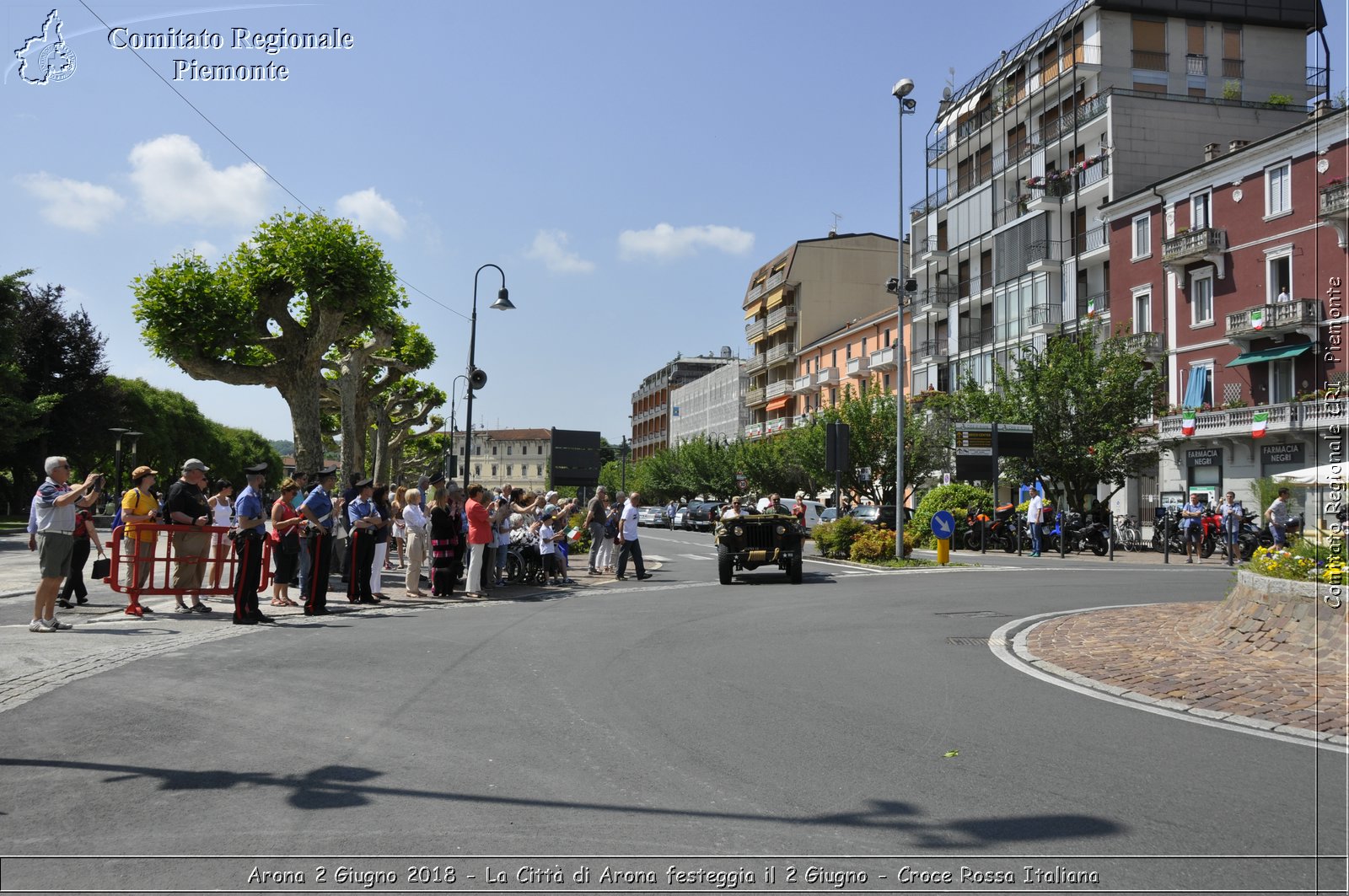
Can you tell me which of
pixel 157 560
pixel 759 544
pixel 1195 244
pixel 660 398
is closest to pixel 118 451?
pixel 759 544

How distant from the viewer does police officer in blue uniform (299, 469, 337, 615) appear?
13391 mm

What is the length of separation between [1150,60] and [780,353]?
42846 mm

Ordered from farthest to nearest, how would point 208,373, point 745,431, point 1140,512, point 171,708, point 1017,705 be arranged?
point 745,431
point 1140,512
point 208,373
point 1017,705
point 171,708

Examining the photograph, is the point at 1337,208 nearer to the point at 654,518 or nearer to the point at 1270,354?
the point at 1270,354

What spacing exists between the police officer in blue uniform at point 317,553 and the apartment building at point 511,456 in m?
161

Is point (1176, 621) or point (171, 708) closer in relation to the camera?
point (171, 708)

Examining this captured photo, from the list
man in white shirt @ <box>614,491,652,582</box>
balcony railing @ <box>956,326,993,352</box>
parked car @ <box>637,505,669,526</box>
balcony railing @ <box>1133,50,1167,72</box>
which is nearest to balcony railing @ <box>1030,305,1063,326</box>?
balcony railing @ <box>956,326,993,352</box>

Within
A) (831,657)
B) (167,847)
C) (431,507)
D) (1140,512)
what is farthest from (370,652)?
(1140,512)

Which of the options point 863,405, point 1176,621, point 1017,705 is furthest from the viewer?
point 863,405

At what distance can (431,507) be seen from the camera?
1672cm

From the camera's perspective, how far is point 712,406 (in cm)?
11450

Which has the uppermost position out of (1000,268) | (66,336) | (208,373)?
(1000,268)

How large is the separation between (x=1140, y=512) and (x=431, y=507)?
1372 inches

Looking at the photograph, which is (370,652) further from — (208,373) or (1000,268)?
(1000,268)
